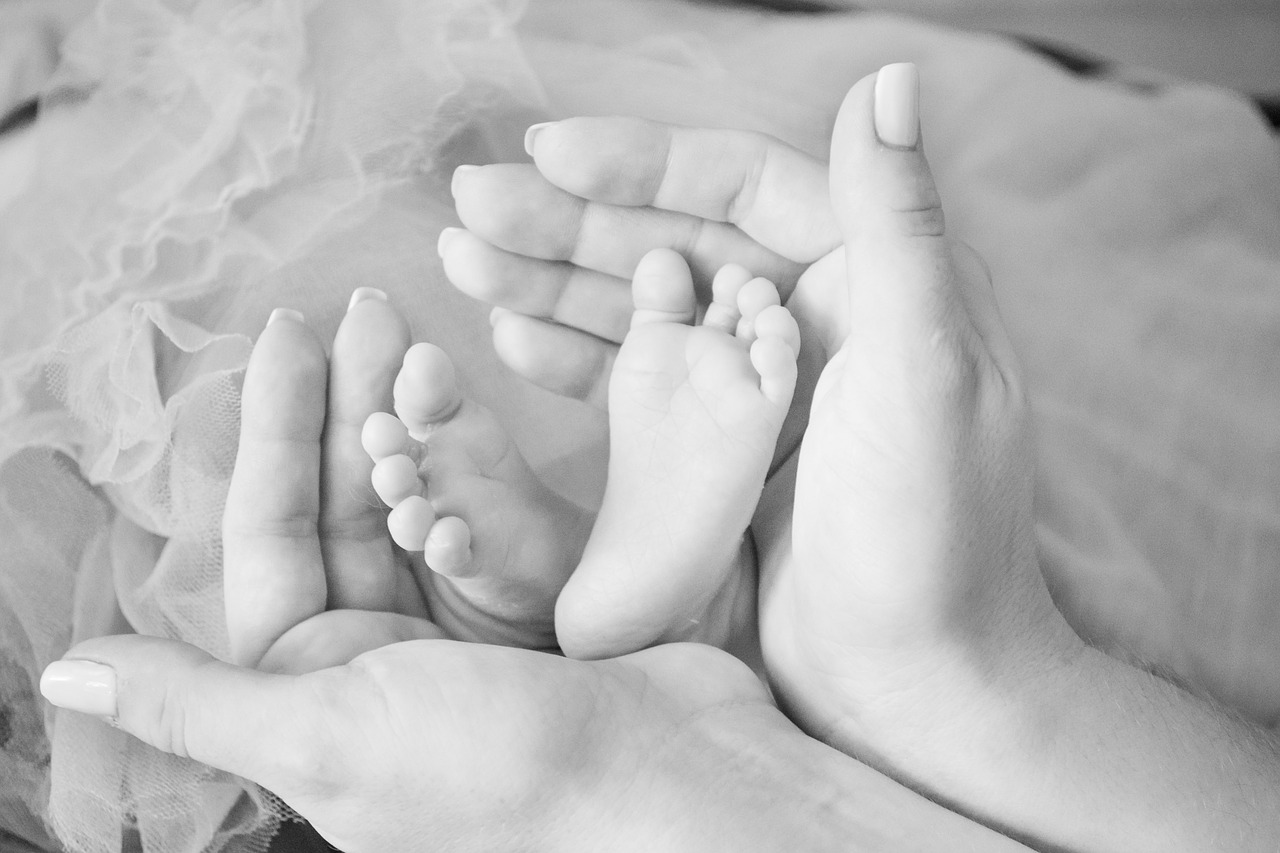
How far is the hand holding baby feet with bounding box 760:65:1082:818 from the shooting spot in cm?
53

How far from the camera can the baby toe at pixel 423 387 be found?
0.60 m

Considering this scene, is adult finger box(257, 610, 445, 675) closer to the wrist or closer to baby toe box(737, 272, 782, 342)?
the wrist

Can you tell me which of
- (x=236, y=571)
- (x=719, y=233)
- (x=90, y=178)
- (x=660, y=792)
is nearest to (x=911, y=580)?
(x=660, y=792)

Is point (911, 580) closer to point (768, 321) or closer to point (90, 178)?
point (768, 321)

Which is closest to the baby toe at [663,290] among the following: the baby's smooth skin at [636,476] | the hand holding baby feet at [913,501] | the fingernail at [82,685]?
the baby's smooth skin at [636,476]

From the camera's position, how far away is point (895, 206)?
0.53 meters

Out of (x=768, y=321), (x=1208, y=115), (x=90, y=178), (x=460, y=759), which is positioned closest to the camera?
(x=460, y=759)

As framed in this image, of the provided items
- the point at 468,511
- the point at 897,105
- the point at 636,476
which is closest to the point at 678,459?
the point at 636,476

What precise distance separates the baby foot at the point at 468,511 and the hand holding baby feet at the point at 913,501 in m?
0.17

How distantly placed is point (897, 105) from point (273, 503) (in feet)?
1.42

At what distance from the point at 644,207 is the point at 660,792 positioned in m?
0.39

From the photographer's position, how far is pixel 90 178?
750 mm

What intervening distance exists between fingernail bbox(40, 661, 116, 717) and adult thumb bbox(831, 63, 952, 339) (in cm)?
45

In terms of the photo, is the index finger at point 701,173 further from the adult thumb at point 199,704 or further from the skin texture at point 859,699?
the adult thumb at point 199,704
